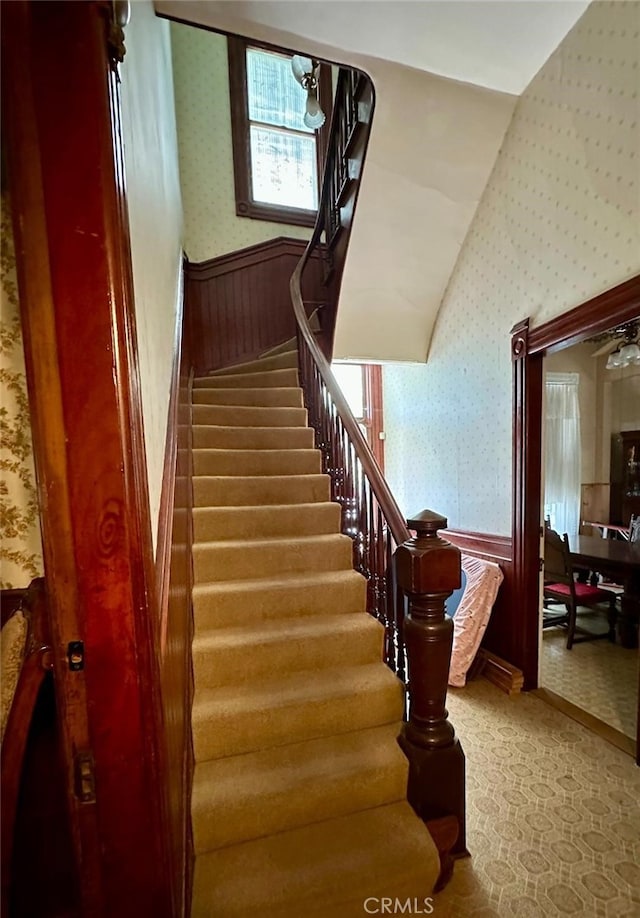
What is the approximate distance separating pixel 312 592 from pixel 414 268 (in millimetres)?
2423

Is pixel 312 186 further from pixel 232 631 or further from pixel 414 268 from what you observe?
pixel 232 631

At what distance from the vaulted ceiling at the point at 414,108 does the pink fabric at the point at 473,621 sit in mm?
1922

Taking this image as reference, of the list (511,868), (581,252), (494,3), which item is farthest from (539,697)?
(494,3)

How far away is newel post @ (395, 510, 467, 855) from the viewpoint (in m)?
1.47

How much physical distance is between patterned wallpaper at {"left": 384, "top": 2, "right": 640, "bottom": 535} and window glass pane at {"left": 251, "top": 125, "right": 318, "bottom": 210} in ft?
7.32

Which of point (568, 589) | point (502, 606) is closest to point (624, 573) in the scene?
point (568, 589)

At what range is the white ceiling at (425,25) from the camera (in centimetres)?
177

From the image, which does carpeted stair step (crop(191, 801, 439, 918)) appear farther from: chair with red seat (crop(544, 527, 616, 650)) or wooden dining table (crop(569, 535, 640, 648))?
wooden dining table (crop(569, 535, 640, 648))

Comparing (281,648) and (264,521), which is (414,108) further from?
(281,648)

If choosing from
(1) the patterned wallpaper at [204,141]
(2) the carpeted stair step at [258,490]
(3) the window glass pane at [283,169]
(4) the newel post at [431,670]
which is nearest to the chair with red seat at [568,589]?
(2) the carpeted stair step at [258,490]

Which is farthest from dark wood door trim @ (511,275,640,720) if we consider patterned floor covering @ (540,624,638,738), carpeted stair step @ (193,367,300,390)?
carpeted stair step @ (193,367,300,390)

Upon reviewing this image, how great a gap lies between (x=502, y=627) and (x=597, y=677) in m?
0.69

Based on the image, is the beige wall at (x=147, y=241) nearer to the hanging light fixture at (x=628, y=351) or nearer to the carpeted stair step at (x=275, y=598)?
the carpeted stair step at (x=275, y=598)

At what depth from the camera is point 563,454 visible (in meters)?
5.21
